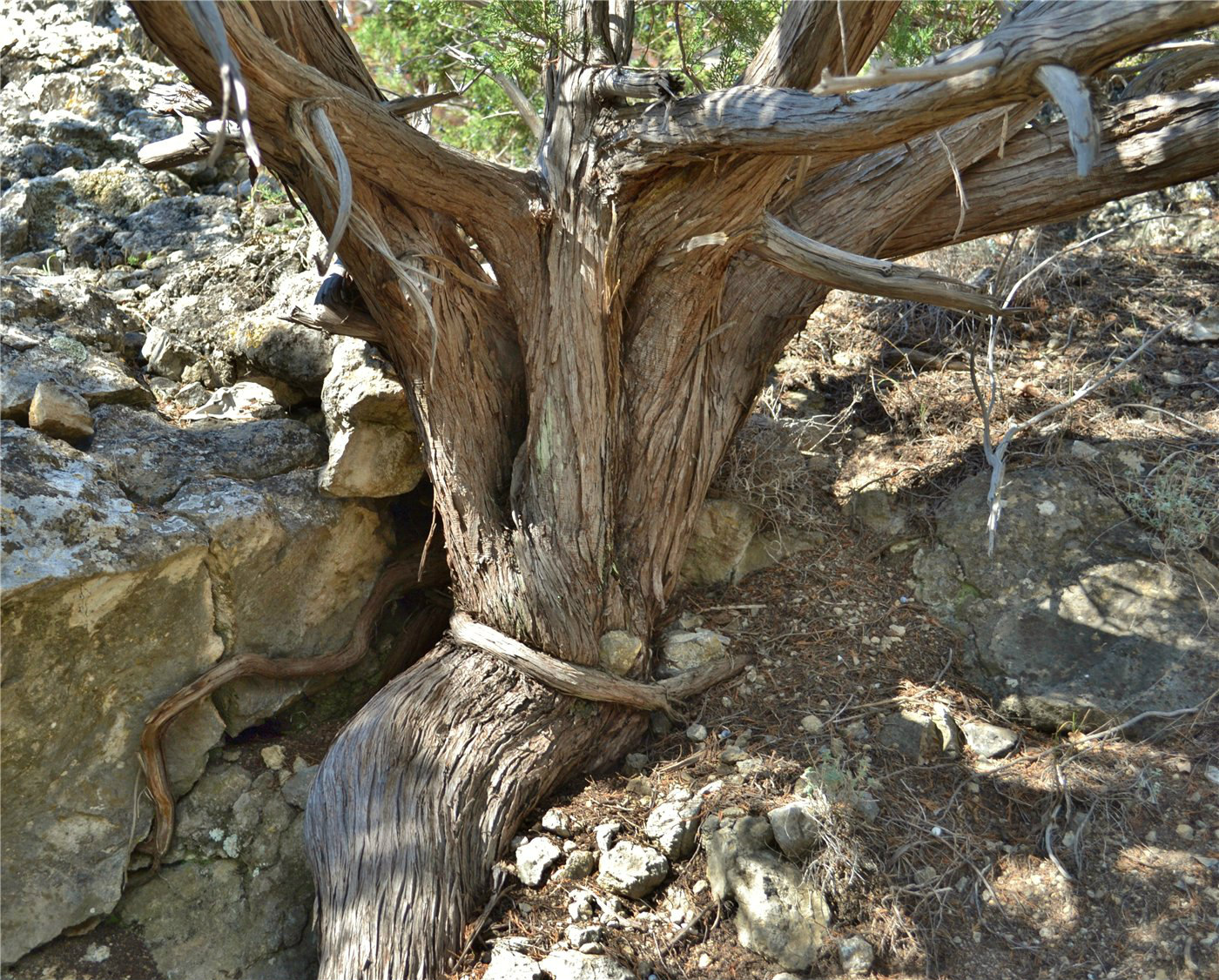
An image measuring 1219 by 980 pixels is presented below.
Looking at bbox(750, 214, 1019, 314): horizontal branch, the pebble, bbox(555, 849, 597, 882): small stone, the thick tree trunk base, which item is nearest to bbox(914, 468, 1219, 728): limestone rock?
the pebble

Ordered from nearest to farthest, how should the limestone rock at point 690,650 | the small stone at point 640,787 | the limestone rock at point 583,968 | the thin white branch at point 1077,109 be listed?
1. the thin white branch at point 1077,109
2. the limestone rock at point 583,968
3. the small stone at point 640,787
4. the limestone rock at point 690,650

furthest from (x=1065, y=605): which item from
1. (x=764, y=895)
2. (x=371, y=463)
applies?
(x=371, y=463)

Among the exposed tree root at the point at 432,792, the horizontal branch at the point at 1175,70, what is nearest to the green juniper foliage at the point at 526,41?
the horizontal branch at the point at 1175,70

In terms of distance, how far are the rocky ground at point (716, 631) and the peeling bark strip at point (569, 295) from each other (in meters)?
0.28

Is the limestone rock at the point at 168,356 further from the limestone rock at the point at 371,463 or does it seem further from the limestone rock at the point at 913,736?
the limestone rock at the point at 913,736

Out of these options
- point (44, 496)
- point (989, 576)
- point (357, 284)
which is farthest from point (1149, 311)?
point (44, 496)

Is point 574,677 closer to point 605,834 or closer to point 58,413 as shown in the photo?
point 605,834

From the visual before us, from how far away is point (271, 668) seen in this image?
3.38 metres

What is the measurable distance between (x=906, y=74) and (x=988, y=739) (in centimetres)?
229

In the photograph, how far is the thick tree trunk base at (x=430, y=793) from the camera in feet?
8.96

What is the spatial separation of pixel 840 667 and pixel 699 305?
1400 mm

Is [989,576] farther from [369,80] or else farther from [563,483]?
[369,80]

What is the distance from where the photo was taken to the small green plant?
141 inches

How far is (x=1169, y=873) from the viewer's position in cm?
282
